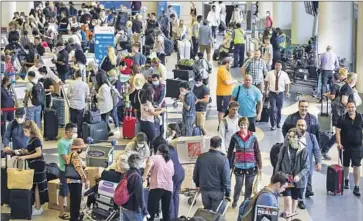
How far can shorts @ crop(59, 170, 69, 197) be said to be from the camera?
10640 mm

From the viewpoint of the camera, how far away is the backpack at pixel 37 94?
1427 cm

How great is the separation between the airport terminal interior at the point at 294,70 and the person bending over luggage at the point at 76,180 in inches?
10.3

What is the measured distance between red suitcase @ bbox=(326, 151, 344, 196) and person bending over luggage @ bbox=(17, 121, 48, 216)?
4081 millimetres

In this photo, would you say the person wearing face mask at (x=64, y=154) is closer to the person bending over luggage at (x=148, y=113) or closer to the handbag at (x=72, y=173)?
the handbag at (x=72, y=173)

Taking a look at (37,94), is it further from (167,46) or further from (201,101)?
(167,46)

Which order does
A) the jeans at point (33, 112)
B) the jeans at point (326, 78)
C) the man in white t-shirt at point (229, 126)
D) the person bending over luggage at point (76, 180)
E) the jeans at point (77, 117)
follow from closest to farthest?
the person bending over luggage at point (76, 180), the man in white t-shirt at point (229, 126), the jeans at point (33, 112), the jeans at point (77, 117), the jeans at point (326, 78)

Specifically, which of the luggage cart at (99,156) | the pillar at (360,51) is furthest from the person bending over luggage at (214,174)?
the pillar at (360,51)

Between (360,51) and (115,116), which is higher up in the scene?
(360,51)

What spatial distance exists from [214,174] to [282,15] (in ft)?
71.4

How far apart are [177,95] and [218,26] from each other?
16252mm

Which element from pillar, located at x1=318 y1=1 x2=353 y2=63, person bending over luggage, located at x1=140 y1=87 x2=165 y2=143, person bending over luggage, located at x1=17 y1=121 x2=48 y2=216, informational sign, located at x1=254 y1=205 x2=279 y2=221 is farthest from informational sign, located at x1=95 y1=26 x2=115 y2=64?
informational sign, located at x1=254 y1=205 x2=279 y2=221

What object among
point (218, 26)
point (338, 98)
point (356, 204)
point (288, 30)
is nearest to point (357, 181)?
point (356, 204)

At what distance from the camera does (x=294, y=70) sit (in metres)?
21.2

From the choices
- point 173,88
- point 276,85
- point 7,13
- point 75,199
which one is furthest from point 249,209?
point 7,13
